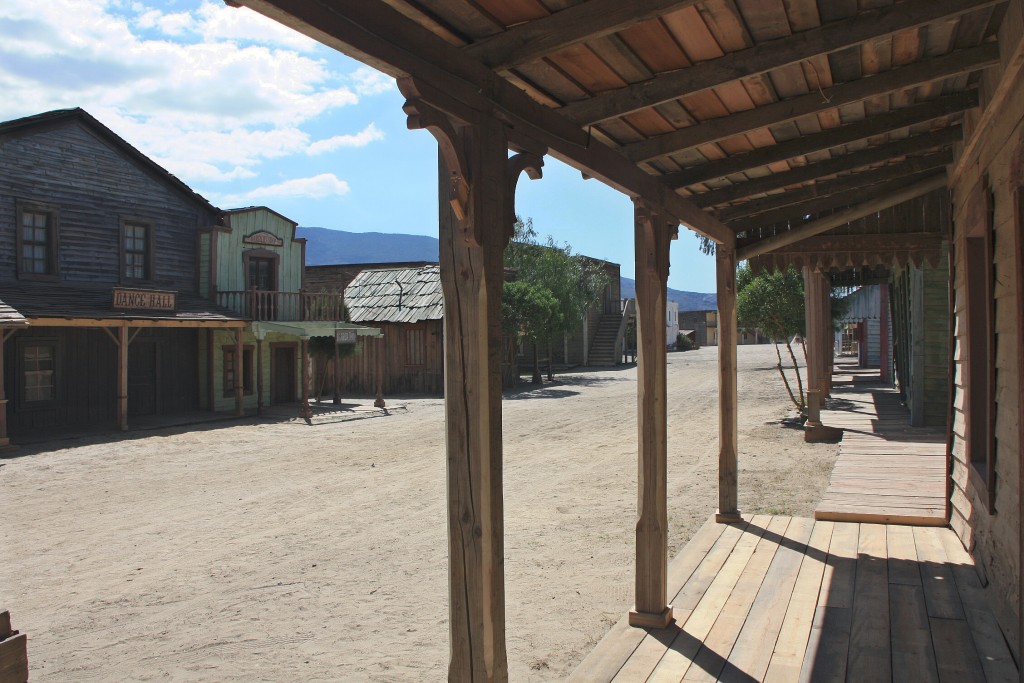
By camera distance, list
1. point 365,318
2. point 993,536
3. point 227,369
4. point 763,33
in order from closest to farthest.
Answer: point 763,33, point 993,536, point 227,369, point 365,318

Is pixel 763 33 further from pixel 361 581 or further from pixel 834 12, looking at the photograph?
pixel 361 581

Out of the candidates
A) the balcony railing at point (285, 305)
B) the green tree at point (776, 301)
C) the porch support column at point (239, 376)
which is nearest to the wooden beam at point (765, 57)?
the green tree at point (776, 301)

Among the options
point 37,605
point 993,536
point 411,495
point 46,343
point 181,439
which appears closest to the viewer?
point 993,536

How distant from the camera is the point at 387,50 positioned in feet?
7.45

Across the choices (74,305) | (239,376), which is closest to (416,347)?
(239,376)

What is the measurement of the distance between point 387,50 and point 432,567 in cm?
490

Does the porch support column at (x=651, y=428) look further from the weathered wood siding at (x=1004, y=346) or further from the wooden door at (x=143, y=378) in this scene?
the wooden door at (x=143, y=378)

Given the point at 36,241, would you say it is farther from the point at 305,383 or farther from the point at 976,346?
the point at 976,346

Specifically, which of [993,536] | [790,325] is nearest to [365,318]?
[790,325]

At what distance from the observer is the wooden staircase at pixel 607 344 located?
115ft

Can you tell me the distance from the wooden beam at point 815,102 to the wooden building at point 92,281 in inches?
494

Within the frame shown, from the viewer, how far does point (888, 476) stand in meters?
7.55

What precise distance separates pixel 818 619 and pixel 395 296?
2102 cm

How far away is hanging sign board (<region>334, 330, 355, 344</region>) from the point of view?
61.8ft
